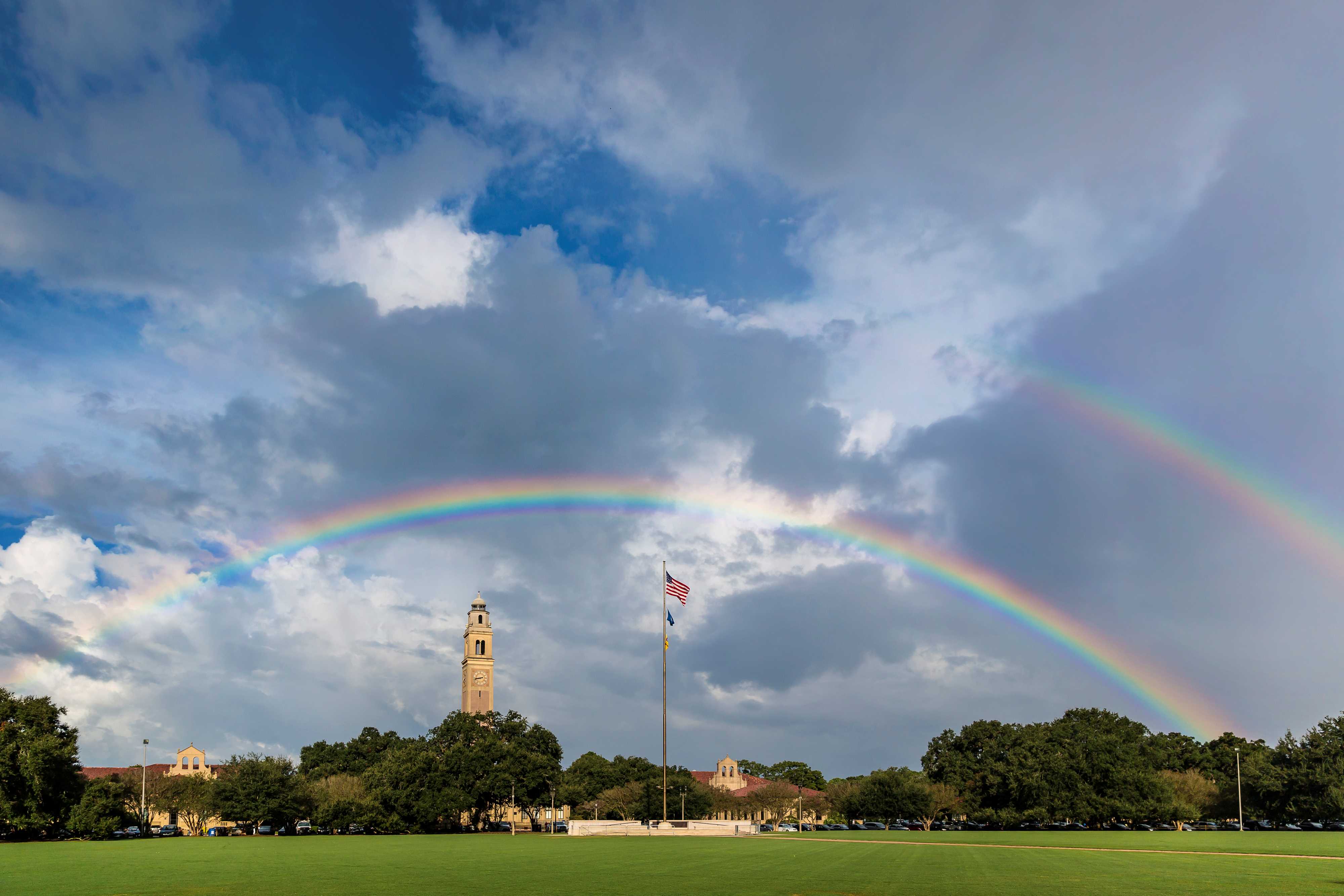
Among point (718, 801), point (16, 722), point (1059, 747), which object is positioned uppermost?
point (16, 722)

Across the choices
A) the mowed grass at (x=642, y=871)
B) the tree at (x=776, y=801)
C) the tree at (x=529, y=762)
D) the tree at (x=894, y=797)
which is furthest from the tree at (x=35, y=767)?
the tree at (x=776, y=801)

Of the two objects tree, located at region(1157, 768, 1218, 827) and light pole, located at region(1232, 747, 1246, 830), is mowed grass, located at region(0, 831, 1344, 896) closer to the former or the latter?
light pole, located at region(1232, 747, 1246, 830)

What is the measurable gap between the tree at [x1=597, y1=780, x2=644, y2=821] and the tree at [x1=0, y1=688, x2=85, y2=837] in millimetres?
59070

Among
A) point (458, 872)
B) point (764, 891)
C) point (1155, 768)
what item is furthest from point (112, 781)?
point (1155, 768)

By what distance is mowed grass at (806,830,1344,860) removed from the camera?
52.5m

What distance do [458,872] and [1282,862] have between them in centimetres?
3305

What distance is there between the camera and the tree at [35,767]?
64.7 metres

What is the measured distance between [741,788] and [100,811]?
411ft

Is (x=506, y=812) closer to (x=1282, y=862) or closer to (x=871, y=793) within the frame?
(x=871, y=793)

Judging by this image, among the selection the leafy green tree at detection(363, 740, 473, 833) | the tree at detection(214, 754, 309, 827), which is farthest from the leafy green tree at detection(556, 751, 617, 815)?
the tree at detection(214, 754, 309, 827)

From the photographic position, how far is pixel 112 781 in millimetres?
73250

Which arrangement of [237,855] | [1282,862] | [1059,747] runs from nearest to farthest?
[1282,862] < [237,855] < [1059,747]

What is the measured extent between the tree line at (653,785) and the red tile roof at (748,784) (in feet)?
98.2

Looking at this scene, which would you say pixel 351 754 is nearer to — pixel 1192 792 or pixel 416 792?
pixel 416 792
